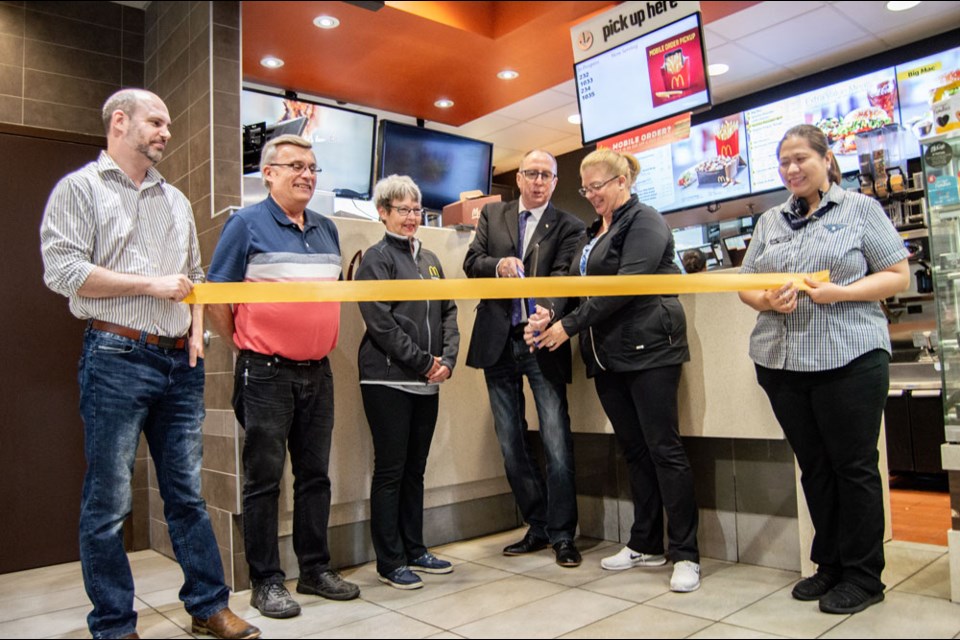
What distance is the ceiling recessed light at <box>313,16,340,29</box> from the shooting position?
410 cm

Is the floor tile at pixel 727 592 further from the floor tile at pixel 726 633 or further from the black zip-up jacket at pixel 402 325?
the black zip-up jacket at pixel 402 325

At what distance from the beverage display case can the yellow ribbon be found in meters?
0.50

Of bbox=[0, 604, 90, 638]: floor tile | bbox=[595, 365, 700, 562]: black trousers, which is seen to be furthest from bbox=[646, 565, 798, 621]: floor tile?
bbox=[0, 604, 90, 638]: floor tile

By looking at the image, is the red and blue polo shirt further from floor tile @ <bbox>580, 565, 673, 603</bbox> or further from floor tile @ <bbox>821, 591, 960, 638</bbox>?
floor tile @ <bbox>821, 591, 960, 638</bbox>

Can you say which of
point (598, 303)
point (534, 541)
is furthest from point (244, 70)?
point (534, 541)

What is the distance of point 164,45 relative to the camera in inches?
153

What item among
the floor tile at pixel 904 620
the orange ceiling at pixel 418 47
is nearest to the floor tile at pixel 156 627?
the floor tile at pixel 904 620

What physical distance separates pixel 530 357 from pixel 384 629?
1277 millimetres

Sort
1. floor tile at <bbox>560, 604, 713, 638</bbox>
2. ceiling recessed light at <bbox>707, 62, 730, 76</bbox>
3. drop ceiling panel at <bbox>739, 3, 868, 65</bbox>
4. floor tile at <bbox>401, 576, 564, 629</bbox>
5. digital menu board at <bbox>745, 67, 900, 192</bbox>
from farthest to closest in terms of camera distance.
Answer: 1. ceiling recessed light at <bbox>707, 62, 730, 76</bbox>
2. digital menu board at <bbox>745, 67, 900, 192</bbox>
3. drop ceiling panel at <bbox>739, 3, 868, 65</bbox>
4. floor tile at <bbox>401, 576, 564, 629</bbox>
5. floor tile at <bbox>560, 604, 713, 638</bbox>

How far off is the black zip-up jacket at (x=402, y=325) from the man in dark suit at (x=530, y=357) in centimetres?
21

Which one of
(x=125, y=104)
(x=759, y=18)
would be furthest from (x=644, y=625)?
(x=759, y=18)

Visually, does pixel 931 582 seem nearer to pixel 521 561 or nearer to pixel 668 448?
pixel 668 448

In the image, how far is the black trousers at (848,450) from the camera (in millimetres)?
2225

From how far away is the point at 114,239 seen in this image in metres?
2.09
